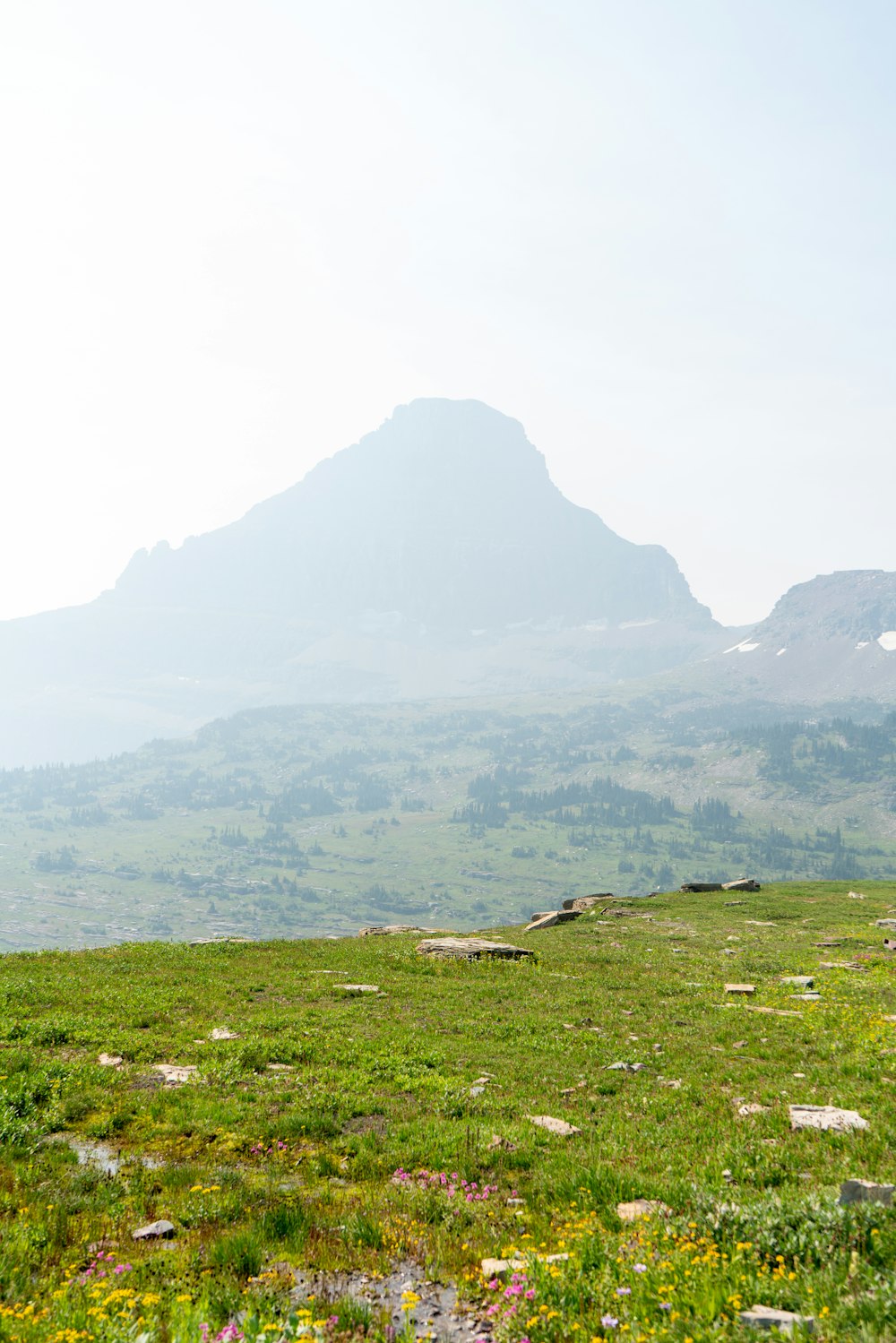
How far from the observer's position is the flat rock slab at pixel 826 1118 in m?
13.5

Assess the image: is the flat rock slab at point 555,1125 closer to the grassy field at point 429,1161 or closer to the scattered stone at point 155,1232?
the grassy field at point 429,1161

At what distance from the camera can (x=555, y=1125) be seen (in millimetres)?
14914

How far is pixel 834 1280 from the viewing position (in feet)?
24.0

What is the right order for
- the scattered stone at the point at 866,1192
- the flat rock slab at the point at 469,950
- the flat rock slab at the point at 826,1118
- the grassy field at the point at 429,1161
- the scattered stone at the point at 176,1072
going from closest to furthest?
the grassy field at the point at 429,1161 < the scattered stone at the point at 866,1192 < the flat rock slab at the point at 826,1118 < the scattered stone at the point at 176,1072 < the flat rock slab at the point at 469,950

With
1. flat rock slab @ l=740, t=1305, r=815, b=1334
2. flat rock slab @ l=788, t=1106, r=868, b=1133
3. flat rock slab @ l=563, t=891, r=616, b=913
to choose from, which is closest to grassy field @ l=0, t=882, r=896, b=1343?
flat rock slab @ l=740, t=1305, r=815, b=1334

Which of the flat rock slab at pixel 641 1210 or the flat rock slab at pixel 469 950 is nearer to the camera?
the flat rock slab at pixel 641 1210

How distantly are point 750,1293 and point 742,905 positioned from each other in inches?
2437

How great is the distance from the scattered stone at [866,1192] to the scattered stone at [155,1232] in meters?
9.41

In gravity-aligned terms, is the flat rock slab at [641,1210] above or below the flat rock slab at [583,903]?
above

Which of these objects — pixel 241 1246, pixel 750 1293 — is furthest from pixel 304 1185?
pixel 750 1293

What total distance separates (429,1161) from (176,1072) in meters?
8.23

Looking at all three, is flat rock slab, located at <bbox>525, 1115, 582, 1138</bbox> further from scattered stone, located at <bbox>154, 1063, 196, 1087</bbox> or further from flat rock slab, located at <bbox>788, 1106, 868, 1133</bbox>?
scattered stone, located at <bbox>154, 1063, 196, 1087</bbox>

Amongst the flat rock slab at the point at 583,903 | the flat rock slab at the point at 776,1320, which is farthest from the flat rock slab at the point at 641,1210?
the flat rock slab at the point at 583,903

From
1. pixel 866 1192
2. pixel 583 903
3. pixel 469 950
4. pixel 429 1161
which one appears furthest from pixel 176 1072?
pixel 583 903
